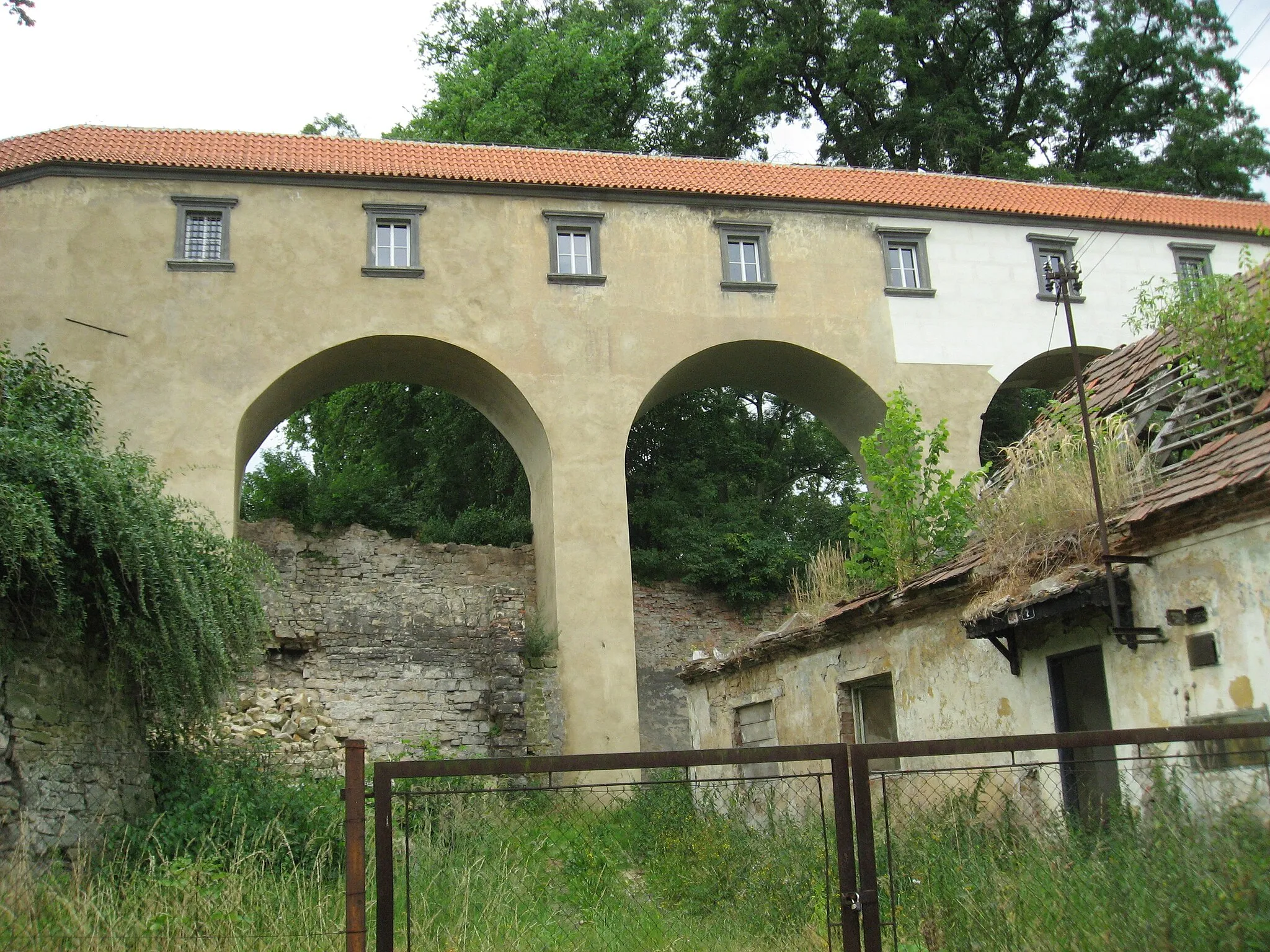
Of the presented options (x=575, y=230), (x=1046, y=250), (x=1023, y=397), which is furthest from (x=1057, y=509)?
(x=1023, y=397)

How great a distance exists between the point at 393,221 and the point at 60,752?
13.4 m

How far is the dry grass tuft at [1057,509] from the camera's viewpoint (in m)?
8.84

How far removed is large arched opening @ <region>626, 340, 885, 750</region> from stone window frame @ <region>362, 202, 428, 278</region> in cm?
473

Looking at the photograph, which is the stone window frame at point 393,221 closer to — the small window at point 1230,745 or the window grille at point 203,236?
the window grille at point 203,236

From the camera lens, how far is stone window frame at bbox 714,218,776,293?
72.7ft

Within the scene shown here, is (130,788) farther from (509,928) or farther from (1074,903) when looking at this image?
(1074,903)

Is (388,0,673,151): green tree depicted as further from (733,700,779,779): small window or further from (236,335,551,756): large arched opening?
(733,700,779,779): small window

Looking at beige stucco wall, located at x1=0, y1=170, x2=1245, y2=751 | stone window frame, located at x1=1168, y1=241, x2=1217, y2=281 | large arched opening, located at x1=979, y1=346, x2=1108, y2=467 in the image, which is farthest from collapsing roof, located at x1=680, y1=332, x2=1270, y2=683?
stone window frame, located at x1=1168, y1=241, x2=1217, y2=281

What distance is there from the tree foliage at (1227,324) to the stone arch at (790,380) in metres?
11.9

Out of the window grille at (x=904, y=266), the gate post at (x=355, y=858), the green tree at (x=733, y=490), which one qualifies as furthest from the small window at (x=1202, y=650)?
the green tree at (x=733, y=490)

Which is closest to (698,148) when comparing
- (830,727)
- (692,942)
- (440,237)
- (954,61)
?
(954,61)

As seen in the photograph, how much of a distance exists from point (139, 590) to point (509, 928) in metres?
4.85

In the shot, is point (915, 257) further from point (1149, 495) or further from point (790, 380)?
point (1149, 495)

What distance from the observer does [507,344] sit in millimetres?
20922
